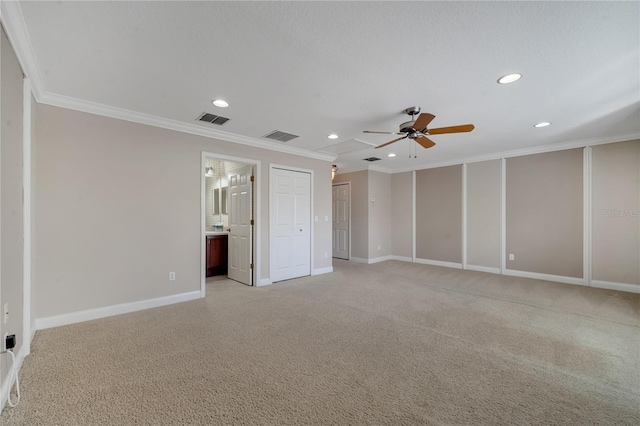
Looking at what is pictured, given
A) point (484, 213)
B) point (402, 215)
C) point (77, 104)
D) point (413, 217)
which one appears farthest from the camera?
point (402, 215)

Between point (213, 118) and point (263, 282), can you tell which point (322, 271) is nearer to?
point (263, 282)

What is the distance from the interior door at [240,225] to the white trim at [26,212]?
105 inches

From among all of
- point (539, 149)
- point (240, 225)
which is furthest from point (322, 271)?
point (539, 149)

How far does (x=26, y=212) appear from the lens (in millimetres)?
2395

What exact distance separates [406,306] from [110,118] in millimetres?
4429

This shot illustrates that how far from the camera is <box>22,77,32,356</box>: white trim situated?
2.32 meters

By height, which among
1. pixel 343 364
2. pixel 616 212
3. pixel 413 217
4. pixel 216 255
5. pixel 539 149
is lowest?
pixel 343 364

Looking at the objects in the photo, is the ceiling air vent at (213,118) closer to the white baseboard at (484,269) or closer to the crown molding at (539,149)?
the crown molding at (539,149)

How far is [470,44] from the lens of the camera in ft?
6.56

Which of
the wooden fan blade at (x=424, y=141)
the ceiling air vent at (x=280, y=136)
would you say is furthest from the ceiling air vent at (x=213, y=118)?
the wooden fan blade at (x=424, y=141)

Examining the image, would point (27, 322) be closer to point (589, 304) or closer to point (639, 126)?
point (589, 304)

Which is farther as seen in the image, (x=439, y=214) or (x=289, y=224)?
(x=439, y=214)

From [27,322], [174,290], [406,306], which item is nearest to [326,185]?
[406,306]

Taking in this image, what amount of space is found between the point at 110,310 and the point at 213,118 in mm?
2664
